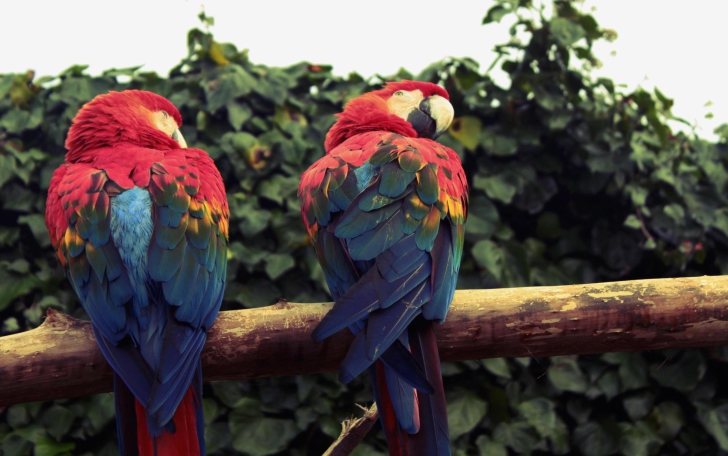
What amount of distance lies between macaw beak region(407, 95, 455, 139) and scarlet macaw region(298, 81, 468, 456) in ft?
1.00

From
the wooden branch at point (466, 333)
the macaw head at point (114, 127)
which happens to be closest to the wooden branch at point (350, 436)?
the wooden branch at point (466, 333)

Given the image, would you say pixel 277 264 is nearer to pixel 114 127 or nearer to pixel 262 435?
pixel 262 435

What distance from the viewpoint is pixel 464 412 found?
1770 millimetres

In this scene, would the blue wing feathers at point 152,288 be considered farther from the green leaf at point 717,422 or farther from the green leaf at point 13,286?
the green leaf at point 717,422

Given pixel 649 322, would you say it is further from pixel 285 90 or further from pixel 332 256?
pixel 285 90

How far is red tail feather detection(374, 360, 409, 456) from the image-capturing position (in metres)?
1.03

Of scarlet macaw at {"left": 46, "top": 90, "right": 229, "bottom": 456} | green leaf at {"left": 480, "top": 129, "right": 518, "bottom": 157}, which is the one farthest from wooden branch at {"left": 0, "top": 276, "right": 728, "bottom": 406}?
green leaf at {"left": 480, "top": 129, "right": 518, "bottom": 157}

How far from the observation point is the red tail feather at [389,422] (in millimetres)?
1029

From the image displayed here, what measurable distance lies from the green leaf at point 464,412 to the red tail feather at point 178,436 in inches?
33.5

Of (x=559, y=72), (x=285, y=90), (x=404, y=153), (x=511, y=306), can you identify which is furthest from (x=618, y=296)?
(x=285, y=90)

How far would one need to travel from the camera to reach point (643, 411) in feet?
6.07

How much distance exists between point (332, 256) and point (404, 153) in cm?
23

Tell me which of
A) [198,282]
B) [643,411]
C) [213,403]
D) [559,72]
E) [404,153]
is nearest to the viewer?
[198,282]

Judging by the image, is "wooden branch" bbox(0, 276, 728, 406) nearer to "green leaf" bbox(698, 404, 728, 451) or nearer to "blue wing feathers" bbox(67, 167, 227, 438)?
"blue wing feathers" bbox(67, 167, 227, 438)
